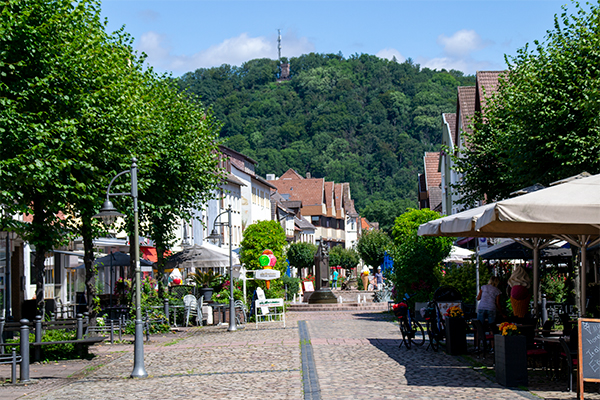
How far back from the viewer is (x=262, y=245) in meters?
33.4

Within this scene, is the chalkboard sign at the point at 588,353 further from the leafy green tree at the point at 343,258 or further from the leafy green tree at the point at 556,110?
the leafy green tree at the point at 343,258

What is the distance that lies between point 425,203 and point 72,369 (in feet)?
220

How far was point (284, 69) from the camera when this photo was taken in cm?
18712

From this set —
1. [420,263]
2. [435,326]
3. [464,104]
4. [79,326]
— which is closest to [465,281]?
[420,263]

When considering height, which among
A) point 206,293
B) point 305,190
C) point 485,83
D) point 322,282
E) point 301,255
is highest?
point 485,83

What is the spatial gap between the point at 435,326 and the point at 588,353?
7346 mm

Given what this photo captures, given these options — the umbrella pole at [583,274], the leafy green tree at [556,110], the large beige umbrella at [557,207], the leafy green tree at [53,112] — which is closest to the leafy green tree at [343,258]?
the leafy green tree at [556,110]

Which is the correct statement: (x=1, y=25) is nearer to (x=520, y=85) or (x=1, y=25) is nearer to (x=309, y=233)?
(x=520, y=85)

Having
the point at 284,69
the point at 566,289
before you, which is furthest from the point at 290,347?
the point at 284,69

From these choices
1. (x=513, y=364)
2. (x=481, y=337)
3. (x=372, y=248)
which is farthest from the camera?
(x=372, y=248)

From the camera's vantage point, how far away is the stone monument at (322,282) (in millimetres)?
42250

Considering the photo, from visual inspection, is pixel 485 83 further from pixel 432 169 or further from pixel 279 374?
pixel 432 169

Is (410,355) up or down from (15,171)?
down

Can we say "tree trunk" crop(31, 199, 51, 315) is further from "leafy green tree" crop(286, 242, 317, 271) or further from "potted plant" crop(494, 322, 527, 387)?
"leafy green tree" crop(286, 242, 317, 271)
